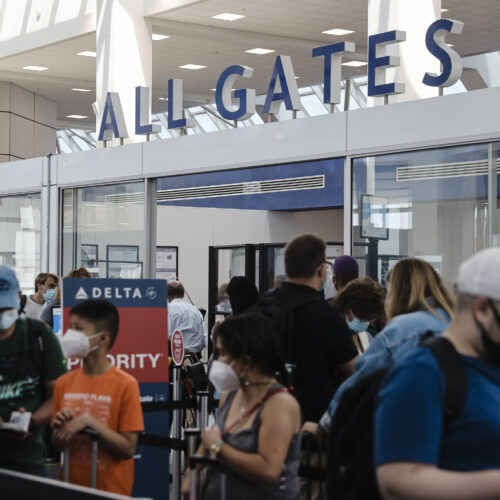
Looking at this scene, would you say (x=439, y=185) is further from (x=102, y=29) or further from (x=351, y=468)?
(x=102, y=29)

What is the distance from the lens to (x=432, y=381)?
100 inches

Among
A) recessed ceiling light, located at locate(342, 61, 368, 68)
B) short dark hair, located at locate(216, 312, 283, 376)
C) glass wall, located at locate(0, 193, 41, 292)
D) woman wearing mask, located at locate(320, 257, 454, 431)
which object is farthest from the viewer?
recessed ceiling light, located at locate(342, 61, 368, 68)

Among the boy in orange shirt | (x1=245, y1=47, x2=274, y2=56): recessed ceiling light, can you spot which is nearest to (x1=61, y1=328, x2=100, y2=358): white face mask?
the boy in orange shirt

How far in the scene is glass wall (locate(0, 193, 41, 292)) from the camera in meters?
18.2

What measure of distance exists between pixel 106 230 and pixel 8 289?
471 inches

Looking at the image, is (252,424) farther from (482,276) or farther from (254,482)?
(482,276)

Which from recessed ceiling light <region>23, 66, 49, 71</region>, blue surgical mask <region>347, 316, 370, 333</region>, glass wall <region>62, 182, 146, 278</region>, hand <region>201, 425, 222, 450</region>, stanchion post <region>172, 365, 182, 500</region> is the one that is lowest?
stanchion post <region>172, 365, 182, 500</region>

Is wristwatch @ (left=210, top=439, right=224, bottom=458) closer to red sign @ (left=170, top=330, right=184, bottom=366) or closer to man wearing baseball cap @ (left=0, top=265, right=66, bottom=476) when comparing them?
man wearing baseball cap @ (left=0, top=265, right=66, bottom=476)

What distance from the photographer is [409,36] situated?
16312 millimetres

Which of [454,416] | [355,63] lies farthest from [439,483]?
[355,63]

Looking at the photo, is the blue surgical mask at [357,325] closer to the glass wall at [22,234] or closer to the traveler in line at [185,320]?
the traveler in line at [185,320]

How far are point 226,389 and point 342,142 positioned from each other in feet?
26.5

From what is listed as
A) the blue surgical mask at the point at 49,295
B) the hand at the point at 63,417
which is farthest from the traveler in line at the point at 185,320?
the hand at the point at 63,417

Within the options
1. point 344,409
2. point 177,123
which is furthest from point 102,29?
point 344,409
